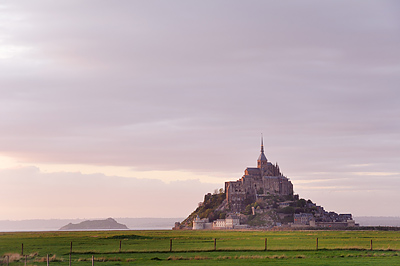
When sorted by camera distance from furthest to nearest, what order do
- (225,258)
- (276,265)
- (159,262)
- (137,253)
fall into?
(137,253)
(225,258)
(159,262)
(276,265)

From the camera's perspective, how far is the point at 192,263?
3884cm

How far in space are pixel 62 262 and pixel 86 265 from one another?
378cm

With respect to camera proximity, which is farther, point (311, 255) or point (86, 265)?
point (311, 255)

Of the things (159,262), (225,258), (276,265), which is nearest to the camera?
(276,265)

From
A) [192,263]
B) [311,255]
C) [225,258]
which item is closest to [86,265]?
[192,263]

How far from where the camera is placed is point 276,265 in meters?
36.9

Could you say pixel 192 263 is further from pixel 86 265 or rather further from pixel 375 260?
pixel 375 260

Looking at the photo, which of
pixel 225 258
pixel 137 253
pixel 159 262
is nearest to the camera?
pixel 159 262

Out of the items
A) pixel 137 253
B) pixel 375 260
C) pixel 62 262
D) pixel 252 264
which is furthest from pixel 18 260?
pixel 375 260

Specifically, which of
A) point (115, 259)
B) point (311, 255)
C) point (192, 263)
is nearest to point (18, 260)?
point (115, 259)

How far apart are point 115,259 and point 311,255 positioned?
15.4 metres

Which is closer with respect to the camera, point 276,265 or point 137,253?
point 276,265

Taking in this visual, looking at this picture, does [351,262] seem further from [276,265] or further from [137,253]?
[137,253]

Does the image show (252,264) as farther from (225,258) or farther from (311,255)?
(311,255)
